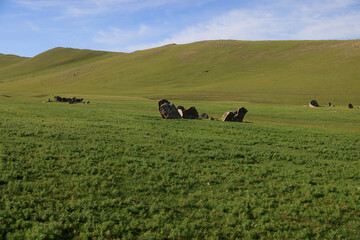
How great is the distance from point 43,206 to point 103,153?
528 centimetres

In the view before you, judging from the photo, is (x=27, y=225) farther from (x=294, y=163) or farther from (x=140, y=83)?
(x=140, y=83)

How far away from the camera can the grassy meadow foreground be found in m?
8.00

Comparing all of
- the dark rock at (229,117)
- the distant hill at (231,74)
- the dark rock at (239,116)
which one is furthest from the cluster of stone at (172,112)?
the distant hill at (231,74)

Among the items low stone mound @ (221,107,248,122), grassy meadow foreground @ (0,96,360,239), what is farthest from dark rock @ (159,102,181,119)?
grassy meadow foreground @ (0,96,360,239)

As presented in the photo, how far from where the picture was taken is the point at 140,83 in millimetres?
109750

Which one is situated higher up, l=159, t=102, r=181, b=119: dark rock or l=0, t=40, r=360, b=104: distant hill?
l=0, t=40, r=360, b=104: distant hill

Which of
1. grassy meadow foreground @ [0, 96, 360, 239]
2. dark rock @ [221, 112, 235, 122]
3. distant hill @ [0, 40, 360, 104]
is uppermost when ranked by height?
distant hill @ [0, 40, 360, 104]

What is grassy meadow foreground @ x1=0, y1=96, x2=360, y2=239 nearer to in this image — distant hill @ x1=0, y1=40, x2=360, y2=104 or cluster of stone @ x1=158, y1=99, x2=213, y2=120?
cluster of stone @ x1=158, y1=99, x2=213, y2=120

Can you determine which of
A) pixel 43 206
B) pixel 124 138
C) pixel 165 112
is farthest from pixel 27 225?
pixel 165 112

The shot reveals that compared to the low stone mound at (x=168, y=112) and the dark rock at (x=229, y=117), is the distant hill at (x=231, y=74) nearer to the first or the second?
the dark rock at (x=229, y=117)

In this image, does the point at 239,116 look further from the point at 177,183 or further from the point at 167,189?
the point at 167,189

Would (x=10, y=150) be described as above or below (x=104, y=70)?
below

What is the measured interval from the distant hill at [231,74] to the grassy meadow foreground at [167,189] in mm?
55580

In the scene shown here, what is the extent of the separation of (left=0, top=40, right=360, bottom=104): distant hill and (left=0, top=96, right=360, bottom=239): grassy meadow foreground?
55.6 m
